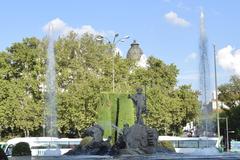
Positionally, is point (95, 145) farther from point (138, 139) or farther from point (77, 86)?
point (77, 86)

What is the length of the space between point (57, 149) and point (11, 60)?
19.6m

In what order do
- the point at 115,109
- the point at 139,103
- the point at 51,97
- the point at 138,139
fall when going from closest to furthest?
the point at 138,139 < the point at 139,103 < the point at 115,109 < the point at 51,97

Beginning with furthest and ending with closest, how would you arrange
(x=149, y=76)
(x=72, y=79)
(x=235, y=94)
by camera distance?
(x=235, y=94)
(x=149, y=76)
(x=72, y=79)

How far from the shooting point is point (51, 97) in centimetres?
5772

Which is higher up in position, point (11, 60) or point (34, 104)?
point (11, 60)

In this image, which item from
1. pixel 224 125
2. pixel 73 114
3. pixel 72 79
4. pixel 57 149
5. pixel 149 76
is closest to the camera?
pixel 57 149

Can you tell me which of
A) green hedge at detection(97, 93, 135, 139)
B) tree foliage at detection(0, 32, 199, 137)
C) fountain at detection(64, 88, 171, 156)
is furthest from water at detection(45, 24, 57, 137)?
fountain at detection(64, 88, 171, 156)

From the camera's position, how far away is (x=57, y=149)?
147ft

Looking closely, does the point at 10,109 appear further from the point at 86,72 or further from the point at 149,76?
the point at 149,76

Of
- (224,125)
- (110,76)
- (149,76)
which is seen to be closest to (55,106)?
(110,76)

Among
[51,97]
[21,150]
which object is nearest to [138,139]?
[21,150]

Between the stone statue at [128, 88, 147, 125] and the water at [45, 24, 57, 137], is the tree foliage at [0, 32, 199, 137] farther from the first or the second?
the stone statue at [128, 88, 147, 125]

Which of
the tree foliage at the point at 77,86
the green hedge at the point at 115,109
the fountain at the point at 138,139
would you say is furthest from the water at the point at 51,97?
the fountain at the point at 138,139

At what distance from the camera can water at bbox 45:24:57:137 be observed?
57219mm
